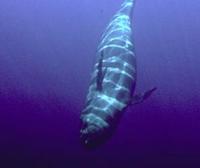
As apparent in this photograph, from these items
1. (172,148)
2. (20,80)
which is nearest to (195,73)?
(172,148)

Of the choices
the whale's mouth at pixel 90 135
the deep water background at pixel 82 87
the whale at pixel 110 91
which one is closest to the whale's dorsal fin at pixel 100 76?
the whale at pixel 110 91

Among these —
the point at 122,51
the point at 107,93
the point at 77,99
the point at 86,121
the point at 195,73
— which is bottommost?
the point at 86,121

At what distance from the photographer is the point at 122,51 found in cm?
783

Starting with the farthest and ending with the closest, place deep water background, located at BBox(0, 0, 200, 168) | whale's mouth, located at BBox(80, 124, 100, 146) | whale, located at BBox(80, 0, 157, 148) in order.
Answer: deep water background, located at BBox(0, 0, 200, 168)
whale, located at BBox(80, 0, 157, 148)
whale's mouth, located at BBox(80, 124, 100, 146)

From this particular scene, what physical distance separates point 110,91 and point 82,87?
12.0 meters

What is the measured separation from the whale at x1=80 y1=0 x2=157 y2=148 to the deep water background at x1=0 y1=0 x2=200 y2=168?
9.41 m

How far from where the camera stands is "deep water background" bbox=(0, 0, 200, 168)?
17172 millimetres

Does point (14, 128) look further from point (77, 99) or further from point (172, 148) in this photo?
point (172, 148)

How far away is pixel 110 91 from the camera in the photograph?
7410mm

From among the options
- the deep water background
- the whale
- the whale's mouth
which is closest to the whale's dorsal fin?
the whale

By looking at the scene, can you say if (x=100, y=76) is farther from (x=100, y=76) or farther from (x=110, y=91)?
(x=110, y=91)

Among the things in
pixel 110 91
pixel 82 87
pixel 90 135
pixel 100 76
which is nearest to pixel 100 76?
pixel 100 76

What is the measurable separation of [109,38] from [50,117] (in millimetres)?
11695

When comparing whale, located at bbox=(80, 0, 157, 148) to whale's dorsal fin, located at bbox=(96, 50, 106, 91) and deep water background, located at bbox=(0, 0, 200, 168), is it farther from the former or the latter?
deep water background, located at bbox=(0, 0, 200, 168)
